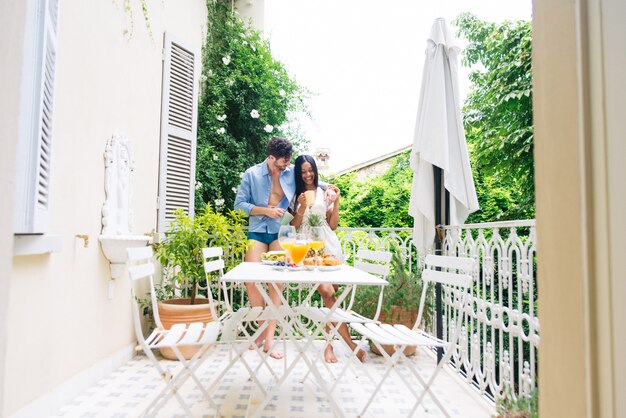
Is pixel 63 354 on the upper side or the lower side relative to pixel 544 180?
lower

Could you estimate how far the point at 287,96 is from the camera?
6.93 metres

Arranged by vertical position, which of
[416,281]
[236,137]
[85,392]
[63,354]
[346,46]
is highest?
[346,46]

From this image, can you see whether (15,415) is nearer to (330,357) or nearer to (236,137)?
(330,357)

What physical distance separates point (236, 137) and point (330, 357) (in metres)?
4.02

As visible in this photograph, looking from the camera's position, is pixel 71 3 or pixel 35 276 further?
pixel 71 3

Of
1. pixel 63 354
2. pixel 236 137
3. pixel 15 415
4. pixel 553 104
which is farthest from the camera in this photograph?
pixel 236 137

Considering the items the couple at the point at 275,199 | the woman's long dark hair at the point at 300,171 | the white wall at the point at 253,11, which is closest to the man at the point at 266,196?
the couple at the point at 275,199

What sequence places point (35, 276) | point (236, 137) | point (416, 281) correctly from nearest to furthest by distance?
point (35, 276) < point (416, 281) < point (236, 137)

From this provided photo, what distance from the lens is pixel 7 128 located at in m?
0.61

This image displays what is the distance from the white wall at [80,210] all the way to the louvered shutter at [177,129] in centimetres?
40

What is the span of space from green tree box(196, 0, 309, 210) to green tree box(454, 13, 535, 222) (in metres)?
8.13

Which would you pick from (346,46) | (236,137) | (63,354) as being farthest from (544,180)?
(346,46)

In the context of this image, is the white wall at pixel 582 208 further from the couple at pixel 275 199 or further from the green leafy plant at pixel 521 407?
the couple at pixel 275 199

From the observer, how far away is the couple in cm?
409
